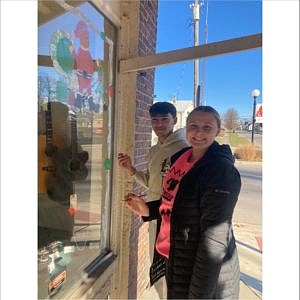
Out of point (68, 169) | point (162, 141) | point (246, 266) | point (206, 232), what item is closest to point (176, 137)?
point (162, 141)

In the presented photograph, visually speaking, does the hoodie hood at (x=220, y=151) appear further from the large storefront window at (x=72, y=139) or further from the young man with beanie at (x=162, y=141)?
the large storefront window at (x=72, y=139)

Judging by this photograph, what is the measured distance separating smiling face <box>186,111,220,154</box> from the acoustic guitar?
2.58ft

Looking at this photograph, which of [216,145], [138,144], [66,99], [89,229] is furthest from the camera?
[138,144]

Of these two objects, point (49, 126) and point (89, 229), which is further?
point (89, 229)

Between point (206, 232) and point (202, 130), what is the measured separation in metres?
0.54

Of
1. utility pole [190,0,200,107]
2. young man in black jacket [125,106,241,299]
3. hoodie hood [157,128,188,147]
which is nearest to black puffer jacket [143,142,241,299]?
young man in black jacket [125,106,241,299]

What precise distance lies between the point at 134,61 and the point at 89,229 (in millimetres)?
1387

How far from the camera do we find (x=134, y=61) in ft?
8.61

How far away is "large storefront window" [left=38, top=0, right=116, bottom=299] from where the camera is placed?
1754 millimetres

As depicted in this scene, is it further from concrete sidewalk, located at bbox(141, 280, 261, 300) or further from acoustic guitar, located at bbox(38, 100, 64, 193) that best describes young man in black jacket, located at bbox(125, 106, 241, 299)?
concrete sidewalk, located at bbox(141, 280, 261, 300)

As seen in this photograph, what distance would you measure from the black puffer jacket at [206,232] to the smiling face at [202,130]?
0.05 m
